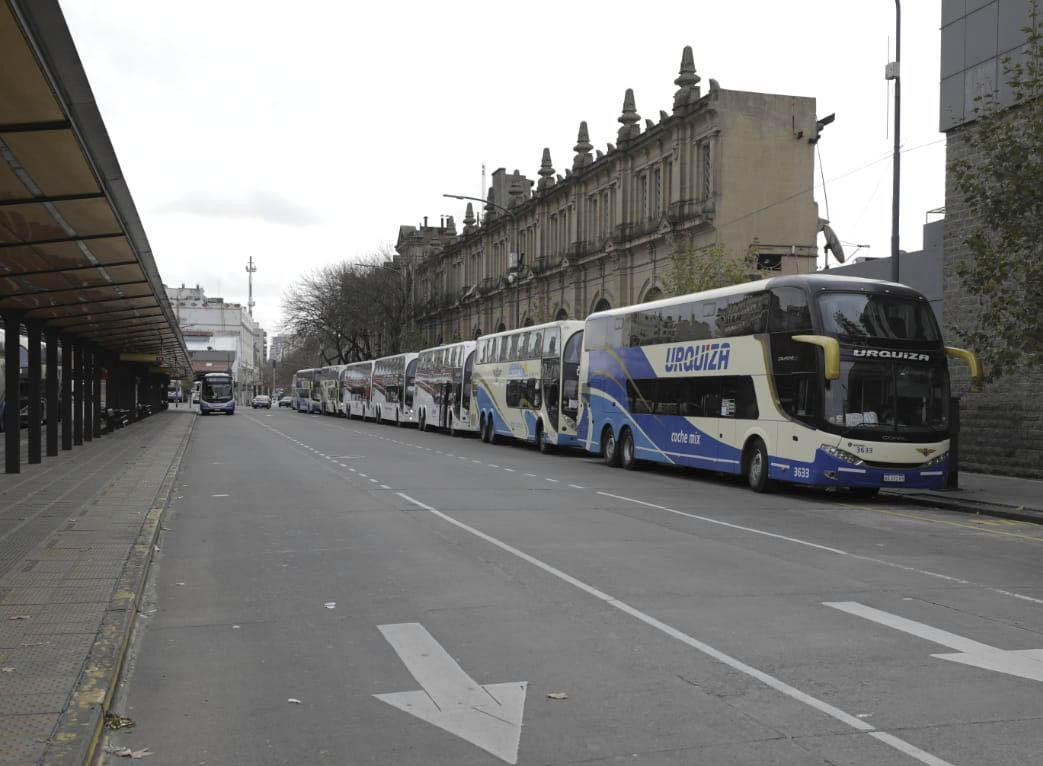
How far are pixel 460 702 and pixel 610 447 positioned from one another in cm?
2232

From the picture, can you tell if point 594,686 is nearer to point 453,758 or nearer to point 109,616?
point 453,758

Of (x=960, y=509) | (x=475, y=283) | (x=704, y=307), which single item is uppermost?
(x=475, y=283)

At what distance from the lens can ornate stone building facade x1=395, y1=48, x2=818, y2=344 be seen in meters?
44.0

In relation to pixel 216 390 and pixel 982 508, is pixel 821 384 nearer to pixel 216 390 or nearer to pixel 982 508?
pixel 982 508

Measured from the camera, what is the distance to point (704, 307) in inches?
906

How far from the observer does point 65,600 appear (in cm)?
839

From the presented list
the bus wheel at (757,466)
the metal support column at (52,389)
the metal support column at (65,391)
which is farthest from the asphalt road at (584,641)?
the metal support column at (65,391)

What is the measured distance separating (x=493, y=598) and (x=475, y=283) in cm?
7072

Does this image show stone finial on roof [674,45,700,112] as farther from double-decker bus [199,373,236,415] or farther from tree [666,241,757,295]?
double-decker bus [199,373,236,415]

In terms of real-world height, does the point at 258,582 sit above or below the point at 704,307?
below

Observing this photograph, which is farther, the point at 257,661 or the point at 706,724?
the point at 257,661

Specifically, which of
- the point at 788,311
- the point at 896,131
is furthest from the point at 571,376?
the point at 788,311

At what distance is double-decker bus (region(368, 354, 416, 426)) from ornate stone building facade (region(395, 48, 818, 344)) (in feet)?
25.9

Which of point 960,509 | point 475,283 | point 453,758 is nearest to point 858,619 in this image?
point 453,758
